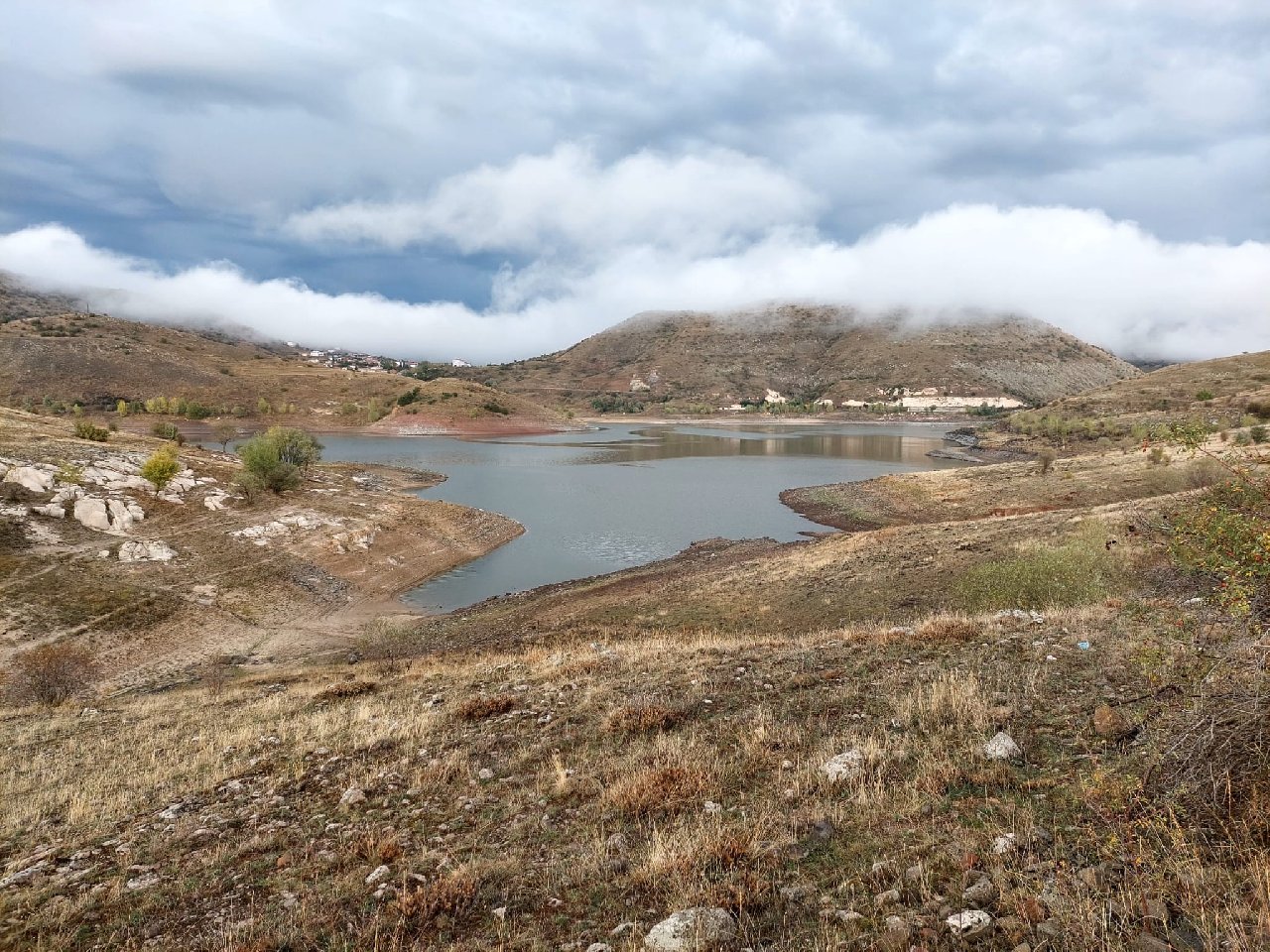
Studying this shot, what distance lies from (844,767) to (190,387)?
171 meters

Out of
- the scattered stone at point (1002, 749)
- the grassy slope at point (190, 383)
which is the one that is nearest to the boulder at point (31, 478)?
the scattered stone at point (1002, 749)

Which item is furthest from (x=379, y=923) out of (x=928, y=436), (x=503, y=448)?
(x=928, y=436)

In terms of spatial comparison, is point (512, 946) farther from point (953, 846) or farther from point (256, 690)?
point (256, 690)

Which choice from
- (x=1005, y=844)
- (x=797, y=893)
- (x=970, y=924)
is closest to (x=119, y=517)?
(x=797, y=893)

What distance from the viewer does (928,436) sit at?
472ft

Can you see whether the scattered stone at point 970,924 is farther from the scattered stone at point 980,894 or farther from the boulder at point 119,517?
the boulder at point 119,517

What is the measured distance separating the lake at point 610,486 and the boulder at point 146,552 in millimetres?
11252

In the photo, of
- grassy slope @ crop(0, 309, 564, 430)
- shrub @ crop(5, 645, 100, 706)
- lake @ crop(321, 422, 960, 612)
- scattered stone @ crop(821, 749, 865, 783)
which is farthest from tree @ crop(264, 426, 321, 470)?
grassy slope @ crop(0, 309, 564, 430)

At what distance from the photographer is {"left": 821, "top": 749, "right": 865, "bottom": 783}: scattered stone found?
20.9ft

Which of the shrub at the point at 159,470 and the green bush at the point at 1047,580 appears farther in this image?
the shrub at the point at 159,470

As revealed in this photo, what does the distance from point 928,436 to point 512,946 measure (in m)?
155

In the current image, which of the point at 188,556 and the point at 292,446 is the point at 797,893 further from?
the point at 292,446

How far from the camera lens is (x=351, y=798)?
7.40m

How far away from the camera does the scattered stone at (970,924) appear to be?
376 cm
